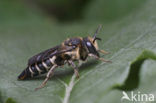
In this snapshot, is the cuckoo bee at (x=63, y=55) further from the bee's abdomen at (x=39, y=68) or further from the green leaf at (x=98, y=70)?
the green leaf at (x=98, y=70)

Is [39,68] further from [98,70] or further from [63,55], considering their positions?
[98,70]

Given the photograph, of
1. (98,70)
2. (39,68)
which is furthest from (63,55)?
(98,70)

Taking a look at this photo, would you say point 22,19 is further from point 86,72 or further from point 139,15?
point 86,72

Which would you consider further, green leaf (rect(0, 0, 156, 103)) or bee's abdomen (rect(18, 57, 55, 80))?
bee's abdomen (rect(18, 57, 55, 80))

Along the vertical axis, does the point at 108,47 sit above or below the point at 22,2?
below

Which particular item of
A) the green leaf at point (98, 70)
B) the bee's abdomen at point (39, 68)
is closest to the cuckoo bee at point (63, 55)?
the bee's abdomen at point (39, 68)

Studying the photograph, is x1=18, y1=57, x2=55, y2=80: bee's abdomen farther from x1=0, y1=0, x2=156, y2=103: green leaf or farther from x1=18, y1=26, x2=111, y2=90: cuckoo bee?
x1=0, y1=0, x2=156, y2=103: green leaf

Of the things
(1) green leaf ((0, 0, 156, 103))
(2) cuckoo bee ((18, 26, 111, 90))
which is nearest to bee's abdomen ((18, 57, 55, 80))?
(2) cuckoo bee ((18, 26, 111, 90))

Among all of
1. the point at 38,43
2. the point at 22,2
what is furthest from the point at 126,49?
the point at 22,2

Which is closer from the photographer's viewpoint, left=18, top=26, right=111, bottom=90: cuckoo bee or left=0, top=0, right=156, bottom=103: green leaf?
left=0, top=0, right=156, bottom=103: green leaf

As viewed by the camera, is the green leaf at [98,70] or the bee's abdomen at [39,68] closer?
the green leaf at [98,70]

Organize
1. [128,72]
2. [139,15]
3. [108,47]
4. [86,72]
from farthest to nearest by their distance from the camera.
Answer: [139,15], [108,47], [86,72], [128,72]
